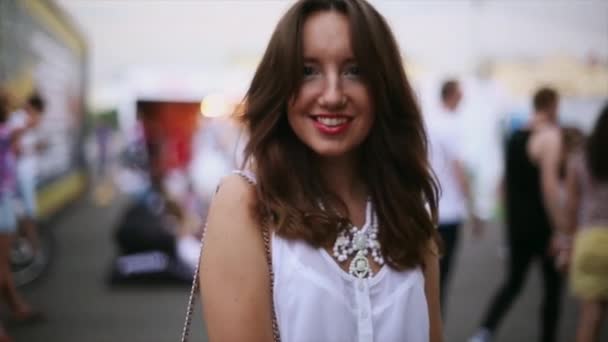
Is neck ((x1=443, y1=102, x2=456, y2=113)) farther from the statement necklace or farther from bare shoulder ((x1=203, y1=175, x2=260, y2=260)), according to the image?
bare shoulder ((x1=203, y1=175, x2=260, y2=260))

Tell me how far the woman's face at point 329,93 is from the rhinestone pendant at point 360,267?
0.78ft

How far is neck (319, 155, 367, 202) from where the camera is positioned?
4.57 feet

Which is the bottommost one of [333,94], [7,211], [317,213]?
[7,211]

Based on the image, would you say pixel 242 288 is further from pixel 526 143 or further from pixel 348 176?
pixel 526 143

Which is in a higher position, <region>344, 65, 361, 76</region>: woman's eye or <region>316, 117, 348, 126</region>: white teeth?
<region>344, 65, 361, 76</region>: woman's eye

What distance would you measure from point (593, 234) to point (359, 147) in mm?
2140

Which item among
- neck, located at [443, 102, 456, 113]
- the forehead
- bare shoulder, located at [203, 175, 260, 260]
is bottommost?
bare shoulder, located at [203, 175, 260, 260]

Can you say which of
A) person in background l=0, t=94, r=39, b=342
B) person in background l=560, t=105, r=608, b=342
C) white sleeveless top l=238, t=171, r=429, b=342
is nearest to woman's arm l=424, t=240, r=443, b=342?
white sleeveless top l=238, t=171, r=429, b=342

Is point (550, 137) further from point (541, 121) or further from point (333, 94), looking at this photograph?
point (333, 94)

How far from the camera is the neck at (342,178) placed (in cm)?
139

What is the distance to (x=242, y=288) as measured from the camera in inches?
44.8

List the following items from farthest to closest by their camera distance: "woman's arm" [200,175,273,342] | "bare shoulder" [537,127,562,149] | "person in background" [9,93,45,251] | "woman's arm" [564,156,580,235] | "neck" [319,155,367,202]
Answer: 1. "person in background" [9,93,45,251]
2. "bare shoulder" [537,127,562,149]
3. "woman's arm" [564,156,580,235]
4. "neck" [319,155,367,202]
5. "woman's arm" [200,175,273,342]

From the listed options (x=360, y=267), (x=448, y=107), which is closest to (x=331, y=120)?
(x=360, y=267)

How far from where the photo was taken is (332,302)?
1187mm
